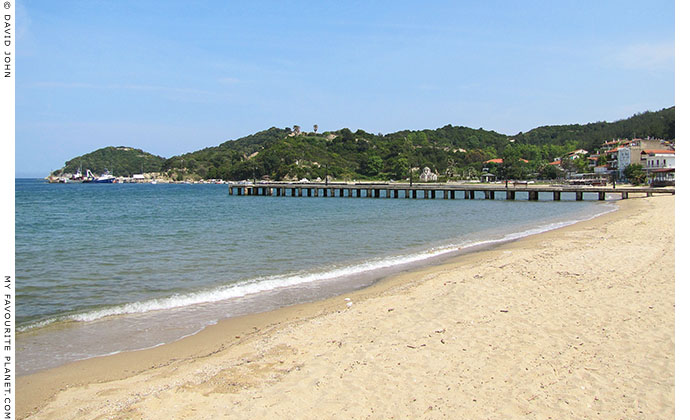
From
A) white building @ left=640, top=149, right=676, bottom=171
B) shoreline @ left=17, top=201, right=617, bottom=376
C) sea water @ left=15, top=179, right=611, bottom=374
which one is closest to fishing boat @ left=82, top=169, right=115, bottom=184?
white building @ left=640, top=149, right=676, bottom=171

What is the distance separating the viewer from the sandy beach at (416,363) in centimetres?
432

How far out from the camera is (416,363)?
521 centimetres

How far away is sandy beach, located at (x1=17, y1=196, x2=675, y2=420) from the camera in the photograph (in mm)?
4320

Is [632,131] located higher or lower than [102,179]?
higher

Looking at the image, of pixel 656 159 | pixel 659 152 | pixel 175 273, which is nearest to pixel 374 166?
pixel 659 152

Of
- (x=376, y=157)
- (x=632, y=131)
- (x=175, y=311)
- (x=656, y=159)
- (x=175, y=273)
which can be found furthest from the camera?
(x=376, y=157)

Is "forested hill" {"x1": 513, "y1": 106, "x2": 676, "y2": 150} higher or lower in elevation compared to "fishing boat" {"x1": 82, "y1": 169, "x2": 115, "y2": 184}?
higher

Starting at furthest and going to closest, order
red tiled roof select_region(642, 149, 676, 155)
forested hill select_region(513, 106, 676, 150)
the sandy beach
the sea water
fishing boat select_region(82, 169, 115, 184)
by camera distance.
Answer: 1. fishing boat select_region(82, 169, 115, 184)
2. forested hill select_region(513, 106, 676, 150)
3. red tiled roof select_region(642, 149, 676, 155)
4. the sea water
5. the sandy beach

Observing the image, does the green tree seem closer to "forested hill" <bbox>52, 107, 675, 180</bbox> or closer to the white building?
"forested hill" <bbox>52, 107, 675, 180</bbox>

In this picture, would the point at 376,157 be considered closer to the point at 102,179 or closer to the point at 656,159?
the point at 656,159

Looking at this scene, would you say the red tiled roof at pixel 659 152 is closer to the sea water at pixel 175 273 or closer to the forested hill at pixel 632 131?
the forested hill at pixel 632 131

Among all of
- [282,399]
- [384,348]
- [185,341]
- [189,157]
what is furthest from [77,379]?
[189,157]

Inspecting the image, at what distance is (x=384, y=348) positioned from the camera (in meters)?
5.75

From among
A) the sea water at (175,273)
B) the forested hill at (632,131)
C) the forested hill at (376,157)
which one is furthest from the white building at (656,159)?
the sea water at (175,273)
